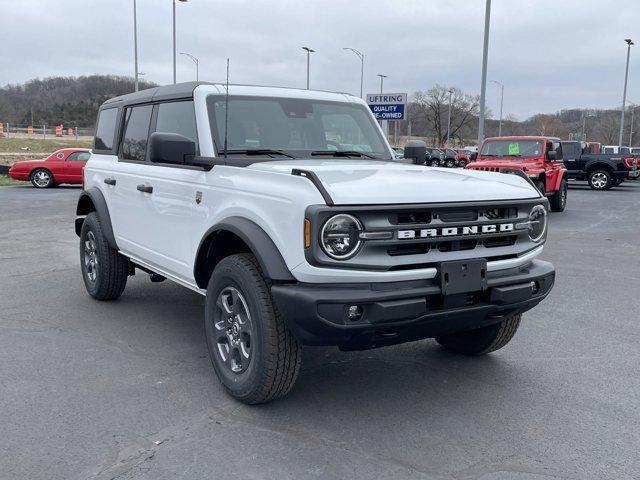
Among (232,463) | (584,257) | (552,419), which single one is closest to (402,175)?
(552,419)

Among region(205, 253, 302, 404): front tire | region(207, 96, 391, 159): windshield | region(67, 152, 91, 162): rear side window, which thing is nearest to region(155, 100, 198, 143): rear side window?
region(207, 96, 391, 159): windshield

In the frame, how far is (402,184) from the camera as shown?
3477mm

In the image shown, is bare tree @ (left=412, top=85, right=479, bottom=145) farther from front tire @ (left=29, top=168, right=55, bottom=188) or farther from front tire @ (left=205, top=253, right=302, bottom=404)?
front tire @ (left=205, top=253, right=302, bottom=404)

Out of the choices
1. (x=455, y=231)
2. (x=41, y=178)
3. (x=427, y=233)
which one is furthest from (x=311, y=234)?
(x=41, y=178)

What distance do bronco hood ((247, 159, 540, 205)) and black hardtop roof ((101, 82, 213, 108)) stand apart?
3.47 feet

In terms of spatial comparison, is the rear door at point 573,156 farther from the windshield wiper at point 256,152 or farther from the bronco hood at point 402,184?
the windshield wiper at point 256,152

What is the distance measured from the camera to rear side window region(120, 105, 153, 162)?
5.37m

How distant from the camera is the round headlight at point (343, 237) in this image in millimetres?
3182

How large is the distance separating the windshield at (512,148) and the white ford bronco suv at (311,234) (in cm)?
1182

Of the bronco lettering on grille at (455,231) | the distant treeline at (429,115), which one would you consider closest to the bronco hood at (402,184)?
the bronco lettering on grille at (455,231)

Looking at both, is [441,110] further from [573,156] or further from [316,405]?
[316,405]

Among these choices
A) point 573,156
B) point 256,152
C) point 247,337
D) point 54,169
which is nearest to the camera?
point 247,337

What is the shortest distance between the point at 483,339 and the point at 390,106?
11764 mm

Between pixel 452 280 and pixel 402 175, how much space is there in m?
0.80
